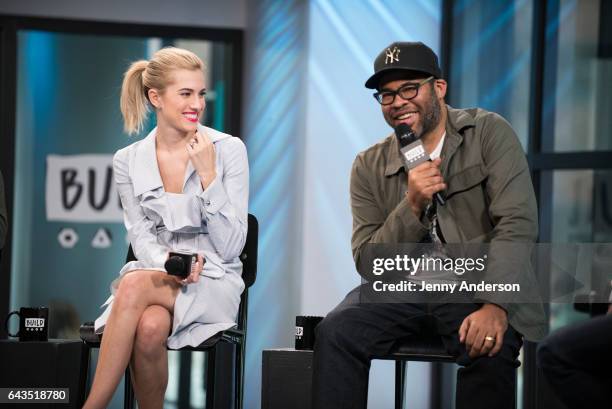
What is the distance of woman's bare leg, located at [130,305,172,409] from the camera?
10.7 feet

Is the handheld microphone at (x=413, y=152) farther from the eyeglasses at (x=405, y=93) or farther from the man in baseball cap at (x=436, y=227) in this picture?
the eyeglasses at (x=405, y=93)

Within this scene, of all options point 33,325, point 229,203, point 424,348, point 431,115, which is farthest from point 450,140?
point 33,325

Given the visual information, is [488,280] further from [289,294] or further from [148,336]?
[289,294]

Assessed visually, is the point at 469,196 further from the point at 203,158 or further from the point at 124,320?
the point at 124,320

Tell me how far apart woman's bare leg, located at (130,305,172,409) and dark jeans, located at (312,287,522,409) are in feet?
1.76

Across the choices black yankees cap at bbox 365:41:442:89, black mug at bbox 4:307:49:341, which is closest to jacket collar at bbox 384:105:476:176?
black yankees cap at bbox 365:41:442:89

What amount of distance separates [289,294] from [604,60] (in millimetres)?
2096

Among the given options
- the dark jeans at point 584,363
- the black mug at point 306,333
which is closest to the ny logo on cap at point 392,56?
the dark jeans at point 584,363

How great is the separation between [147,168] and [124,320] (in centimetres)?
61

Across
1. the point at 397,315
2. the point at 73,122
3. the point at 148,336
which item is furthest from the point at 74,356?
the point at 73,122

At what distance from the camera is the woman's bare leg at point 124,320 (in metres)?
3.17

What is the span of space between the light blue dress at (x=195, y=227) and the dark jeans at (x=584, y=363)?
119 cm

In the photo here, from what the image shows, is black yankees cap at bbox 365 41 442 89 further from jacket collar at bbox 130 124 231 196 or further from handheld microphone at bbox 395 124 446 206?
jacket collar at bbox 130 124 231 196

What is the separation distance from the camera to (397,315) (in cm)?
320
